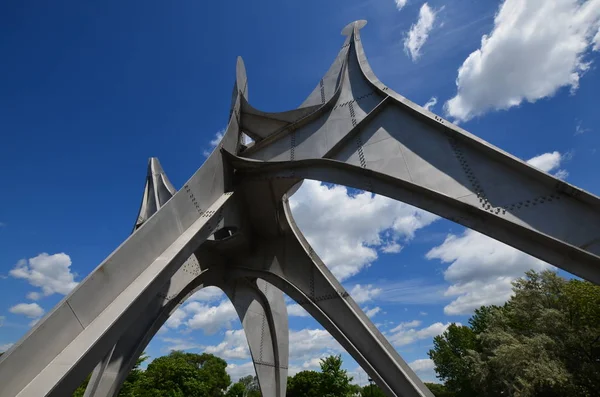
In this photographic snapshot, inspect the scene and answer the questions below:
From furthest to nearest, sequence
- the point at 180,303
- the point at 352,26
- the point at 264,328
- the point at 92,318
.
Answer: the point at 264,328
the point at 180,303
the point at 352,26
the point at 92,318

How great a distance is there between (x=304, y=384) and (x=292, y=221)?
3817 centimetres

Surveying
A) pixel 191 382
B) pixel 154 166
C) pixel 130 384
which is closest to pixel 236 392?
Result: pixel 191 382

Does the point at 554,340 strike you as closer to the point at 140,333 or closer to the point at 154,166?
the point at 140,333

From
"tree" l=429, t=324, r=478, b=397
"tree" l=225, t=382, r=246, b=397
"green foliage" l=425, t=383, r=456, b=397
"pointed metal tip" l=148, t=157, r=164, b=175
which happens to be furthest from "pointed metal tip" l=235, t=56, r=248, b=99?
"tree" l=225, t=382, r=246, b=397

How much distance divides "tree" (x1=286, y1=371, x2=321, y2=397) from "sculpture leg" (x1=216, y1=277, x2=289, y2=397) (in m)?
30.6

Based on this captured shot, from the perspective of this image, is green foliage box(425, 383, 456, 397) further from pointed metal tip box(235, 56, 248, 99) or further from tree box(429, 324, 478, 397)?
pointed metal tip box(235, 56, 248, 99)

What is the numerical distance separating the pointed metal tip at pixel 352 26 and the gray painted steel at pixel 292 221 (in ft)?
0.15

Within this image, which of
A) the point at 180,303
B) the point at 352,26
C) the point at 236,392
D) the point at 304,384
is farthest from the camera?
the point at 236,392

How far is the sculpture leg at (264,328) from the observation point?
16.4 meters

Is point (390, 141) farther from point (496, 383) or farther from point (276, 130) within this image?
point (496, 383)

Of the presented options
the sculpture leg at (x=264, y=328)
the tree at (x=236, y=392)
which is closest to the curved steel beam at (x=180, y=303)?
the sculpture leg at (x=264, y=328)

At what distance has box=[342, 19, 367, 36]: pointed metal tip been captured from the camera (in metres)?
11.4

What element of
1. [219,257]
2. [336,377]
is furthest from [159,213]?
[336,377]

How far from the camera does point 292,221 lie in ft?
48.7
